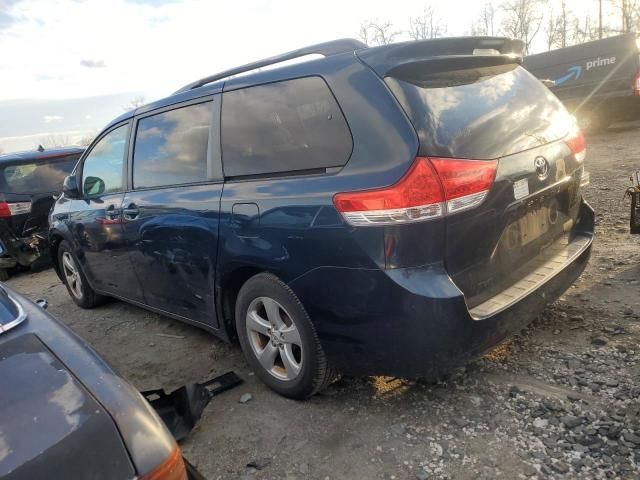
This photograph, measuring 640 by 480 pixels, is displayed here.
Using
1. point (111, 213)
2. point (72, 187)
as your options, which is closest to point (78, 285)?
point (72, 187)

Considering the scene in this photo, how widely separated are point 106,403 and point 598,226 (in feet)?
16.8

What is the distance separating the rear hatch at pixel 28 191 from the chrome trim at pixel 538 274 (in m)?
6.54

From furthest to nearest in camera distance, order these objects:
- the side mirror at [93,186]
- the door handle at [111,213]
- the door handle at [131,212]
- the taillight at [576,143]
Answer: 1. the side mirror at [93,186]
2. the door handle at [111,213]
3. the door handle at [131,212]
4. the taillight at [576,143]

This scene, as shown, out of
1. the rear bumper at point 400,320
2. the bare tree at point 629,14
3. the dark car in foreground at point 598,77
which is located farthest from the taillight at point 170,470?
the bare tree at point 629,14

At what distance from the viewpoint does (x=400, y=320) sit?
227 cm

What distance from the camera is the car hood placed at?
1.28m

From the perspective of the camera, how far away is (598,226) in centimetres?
517

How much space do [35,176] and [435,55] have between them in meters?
6.35

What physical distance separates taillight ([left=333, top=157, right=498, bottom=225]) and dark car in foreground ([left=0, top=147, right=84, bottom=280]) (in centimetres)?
616

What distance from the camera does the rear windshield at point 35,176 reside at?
673 cm

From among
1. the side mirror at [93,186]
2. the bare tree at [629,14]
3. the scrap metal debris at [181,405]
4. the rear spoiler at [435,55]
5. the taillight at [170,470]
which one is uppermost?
the bare tree at [629,14]

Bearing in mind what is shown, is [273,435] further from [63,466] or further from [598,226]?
[598,226]

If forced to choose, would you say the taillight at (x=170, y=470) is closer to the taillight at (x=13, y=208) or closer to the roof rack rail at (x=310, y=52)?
the roof rack rail at (x=310, y=52)

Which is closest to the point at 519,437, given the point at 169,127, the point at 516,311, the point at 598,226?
the point at 516,311
